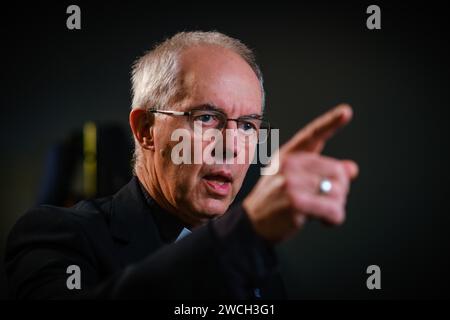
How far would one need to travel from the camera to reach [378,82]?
184 cm

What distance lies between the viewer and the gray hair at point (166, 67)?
1.37 meters

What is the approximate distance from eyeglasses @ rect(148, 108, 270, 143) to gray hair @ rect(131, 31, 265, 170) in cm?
5

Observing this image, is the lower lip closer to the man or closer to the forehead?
the man

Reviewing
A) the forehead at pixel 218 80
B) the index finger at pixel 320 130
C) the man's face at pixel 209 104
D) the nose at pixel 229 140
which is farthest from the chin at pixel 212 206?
the index finger at pixel 320 130

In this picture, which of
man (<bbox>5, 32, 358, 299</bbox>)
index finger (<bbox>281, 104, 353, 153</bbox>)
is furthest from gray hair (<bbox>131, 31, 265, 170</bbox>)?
index finger (<bbox>281, 104, 353, 153</bbox>)

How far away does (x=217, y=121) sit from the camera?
1.29m

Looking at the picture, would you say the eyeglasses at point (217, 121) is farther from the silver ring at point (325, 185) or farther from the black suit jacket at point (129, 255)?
the silver ring at point (325, 185)

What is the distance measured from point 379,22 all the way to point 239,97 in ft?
2.18

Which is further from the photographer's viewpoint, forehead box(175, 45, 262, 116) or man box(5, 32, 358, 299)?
forehead box(175, 45, 262, 116)

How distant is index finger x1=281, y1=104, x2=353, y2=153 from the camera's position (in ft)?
2.28

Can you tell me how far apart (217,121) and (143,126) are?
10.8 inches

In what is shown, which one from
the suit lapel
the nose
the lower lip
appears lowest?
the suit lapel
